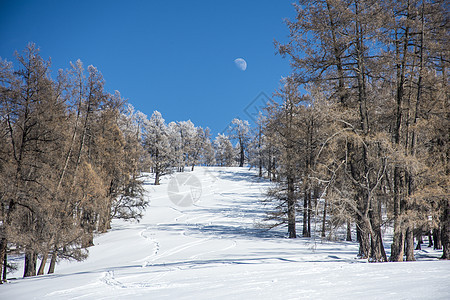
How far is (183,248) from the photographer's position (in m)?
13.2

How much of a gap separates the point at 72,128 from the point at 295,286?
13.8 metres

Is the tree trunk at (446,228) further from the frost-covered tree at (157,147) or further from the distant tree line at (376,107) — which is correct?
the frost-covered tree at (157,147)

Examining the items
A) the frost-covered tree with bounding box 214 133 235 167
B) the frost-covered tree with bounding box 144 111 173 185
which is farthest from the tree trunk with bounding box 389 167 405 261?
the frost-covered tree with bounding box 214 133 235 167

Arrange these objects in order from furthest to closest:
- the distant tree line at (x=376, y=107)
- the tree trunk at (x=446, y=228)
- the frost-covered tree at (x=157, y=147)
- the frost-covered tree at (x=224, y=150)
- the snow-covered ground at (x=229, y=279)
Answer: the frost-covered tree at (x=224, y=150)
the frost-covered tree at (x=157, y=147)
the tree trunk at (x=446, y=228)
the distant tree line at (x=376, y=107)
the snow-covered ground at (x=229, y=279)

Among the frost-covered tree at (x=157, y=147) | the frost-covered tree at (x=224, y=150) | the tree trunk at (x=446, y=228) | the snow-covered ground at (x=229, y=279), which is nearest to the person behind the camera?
the snow-covered ground at (x=229, y=279)

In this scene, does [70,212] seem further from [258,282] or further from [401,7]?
[401,7]

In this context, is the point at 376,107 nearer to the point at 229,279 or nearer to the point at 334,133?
the point at 334,133

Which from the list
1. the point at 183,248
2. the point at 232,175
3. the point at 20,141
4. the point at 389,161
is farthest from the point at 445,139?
the point at 232,175

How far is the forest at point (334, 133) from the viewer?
738 centimetres

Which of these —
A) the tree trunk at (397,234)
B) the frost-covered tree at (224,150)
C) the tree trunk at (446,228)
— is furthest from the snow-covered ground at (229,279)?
the frost-covered tree at (224,150)

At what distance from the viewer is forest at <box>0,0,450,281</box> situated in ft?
24.2

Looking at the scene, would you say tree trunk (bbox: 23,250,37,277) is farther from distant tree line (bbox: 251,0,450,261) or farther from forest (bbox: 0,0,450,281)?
distant tree line (bbox: 251,0,450,261)

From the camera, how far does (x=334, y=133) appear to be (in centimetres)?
664

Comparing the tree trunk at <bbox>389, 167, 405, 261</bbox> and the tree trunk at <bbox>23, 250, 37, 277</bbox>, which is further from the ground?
the tree trunk at <bbox>389, 167, 405, 261</bbox>
